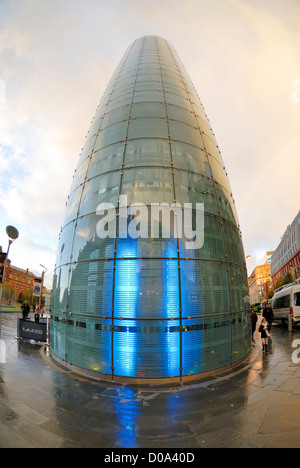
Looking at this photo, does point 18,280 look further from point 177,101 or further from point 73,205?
point 177,101

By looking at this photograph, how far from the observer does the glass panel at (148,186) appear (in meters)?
8.31

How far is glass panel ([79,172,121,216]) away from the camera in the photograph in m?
8.70

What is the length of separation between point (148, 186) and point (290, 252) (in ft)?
318

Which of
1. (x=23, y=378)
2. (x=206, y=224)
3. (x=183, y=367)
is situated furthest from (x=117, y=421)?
(x=206, y=224)

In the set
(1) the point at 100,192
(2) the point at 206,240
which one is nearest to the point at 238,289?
(2) the point at 206,240

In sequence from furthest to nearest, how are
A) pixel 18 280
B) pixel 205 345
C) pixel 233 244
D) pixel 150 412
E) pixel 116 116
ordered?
pixel 18 280, pixel 116 116, pixel 233 244, pixel 205 345, pixel 150 412

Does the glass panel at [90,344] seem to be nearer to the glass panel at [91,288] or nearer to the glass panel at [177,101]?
the glass panel at [91,288]

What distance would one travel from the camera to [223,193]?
10.4m

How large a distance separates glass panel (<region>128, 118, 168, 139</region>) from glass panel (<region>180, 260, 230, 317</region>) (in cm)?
589

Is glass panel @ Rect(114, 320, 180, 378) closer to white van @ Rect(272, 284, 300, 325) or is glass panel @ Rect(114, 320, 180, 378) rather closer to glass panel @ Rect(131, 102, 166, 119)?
glass panel @ Rect(131, 102, 166, 119)

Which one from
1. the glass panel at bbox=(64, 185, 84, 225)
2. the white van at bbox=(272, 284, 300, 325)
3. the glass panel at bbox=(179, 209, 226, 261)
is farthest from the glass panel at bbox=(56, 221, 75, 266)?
the white van at bbox=(272, 284, 300, 325)

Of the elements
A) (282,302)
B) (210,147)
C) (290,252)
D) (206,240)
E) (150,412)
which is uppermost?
(290,252)

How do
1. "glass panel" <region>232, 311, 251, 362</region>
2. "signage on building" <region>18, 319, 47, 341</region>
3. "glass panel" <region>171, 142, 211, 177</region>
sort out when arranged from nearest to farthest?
"glass panel" <region>232, 311, 251, 362</region>, "glass panel" <region>171, 142, 211, 177</region>, "signage on building" <region>18, 319, 47, 341</region>

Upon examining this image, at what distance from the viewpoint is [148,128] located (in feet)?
32.2
